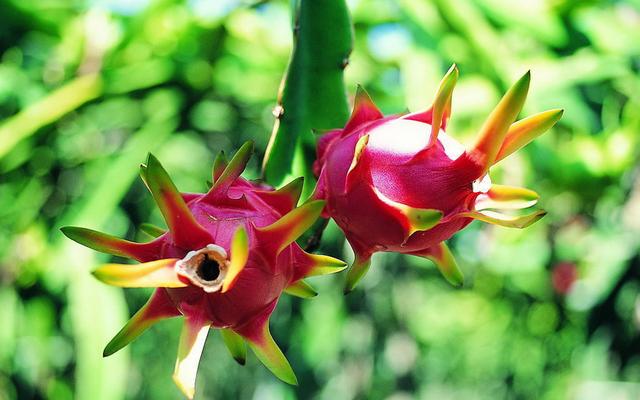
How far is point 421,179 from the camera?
0.43m

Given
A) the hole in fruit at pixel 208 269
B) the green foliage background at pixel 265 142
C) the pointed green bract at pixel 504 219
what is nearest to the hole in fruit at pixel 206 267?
the hole in fruit at pixel 208 269

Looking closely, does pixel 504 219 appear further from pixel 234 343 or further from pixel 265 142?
pixel 265 142

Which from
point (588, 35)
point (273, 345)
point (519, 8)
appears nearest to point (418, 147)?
point (273, 345)

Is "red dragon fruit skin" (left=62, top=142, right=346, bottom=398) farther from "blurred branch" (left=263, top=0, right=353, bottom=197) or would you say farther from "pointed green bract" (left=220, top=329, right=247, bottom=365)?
→ "blurred branch" (left=263, top=0, right=353, bottom=197)

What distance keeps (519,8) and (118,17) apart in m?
0.73

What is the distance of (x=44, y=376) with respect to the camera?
5.24 feet

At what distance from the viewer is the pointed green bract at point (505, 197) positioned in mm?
453

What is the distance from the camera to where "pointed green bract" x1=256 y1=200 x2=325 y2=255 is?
398 millimetres

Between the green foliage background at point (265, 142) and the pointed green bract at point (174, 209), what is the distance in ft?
2.42

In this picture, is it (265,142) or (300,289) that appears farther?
(265,142)

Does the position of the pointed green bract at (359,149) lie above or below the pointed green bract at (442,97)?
below

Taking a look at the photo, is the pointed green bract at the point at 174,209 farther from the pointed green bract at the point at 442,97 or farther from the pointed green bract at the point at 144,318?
the pointed green bract at the point at 442,97

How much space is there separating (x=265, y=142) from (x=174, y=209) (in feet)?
4.15

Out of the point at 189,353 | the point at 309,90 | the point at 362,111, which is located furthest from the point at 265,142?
the point at 189,353
